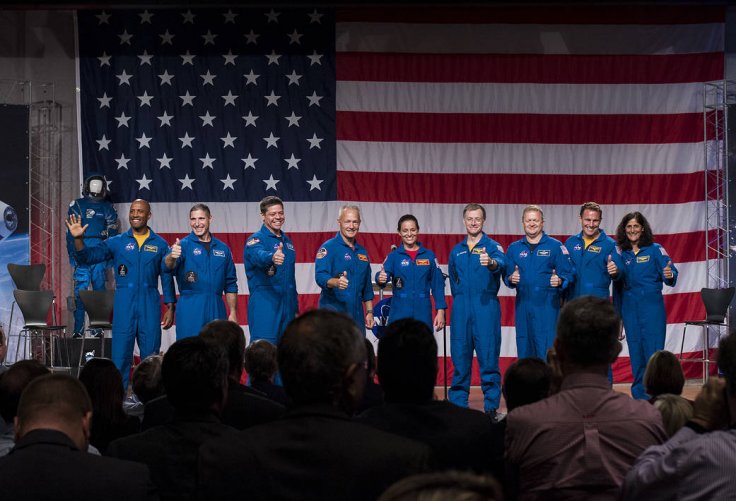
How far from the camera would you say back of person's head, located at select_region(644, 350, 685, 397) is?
144 inches

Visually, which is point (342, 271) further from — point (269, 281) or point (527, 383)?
point (527, 383)

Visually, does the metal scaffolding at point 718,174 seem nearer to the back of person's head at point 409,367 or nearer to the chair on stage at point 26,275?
the chair on stage at point 26,275

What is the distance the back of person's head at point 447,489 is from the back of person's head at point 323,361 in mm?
889

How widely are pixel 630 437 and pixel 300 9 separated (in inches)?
350

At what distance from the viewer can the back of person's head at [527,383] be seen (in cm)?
345

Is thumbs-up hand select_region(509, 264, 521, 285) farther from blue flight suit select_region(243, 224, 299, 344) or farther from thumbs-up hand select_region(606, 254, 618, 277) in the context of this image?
blue flight suit select_region(243, 224, 299, 344)

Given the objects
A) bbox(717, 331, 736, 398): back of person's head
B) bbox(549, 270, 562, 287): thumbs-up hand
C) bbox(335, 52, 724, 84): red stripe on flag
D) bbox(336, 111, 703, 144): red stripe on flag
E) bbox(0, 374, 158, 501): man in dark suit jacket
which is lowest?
bbox(0, 374, 158, 501): man in dark suit jacket

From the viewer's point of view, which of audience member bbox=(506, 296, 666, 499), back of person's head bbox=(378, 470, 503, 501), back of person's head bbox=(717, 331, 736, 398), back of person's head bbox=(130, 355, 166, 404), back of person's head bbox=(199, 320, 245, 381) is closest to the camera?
back of person's head bbox=(378, 470, 503, 501)

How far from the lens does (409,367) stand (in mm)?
2551

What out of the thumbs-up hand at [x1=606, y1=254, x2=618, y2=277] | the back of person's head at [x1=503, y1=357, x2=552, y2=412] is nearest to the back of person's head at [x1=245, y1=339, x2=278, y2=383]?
the back of person's head at [x1=503, y1=357, x2=552, y2=412]

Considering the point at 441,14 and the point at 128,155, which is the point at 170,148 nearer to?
the point at 128,155

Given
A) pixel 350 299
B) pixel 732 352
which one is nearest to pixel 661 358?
pixel 732 352

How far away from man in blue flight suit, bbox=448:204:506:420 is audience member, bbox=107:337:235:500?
5776mm

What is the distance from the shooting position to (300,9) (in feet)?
34.8
